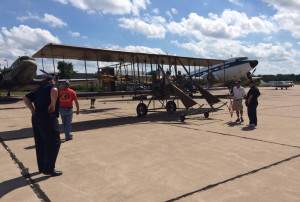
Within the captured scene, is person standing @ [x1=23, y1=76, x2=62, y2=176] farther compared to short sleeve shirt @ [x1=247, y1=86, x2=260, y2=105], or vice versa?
short sleeve shirt @ [x1=247, y1=86, x2=260, y2=105]

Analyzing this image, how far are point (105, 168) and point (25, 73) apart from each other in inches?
948

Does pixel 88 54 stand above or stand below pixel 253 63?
below

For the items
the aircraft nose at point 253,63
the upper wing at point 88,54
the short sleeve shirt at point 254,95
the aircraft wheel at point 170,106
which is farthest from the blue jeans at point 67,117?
the aircraft nose at point 253,63

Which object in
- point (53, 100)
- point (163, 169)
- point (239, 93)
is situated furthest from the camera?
point (239, 93)

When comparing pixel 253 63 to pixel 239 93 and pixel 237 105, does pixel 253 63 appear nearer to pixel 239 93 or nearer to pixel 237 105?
pixel 239 93

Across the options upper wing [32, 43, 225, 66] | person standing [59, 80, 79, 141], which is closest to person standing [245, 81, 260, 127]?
upper wing [32, 43, 225, 66]

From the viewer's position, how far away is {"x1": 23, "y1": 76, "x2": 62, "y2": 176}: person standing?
3.95 metres

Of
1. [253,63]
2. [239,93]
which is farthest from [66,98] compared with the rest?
[253,63]

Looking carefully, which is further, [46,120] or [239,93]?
[239,93]

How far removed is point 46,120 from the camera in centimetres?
397

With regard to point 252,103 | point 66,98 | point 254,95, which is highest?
point 66,98

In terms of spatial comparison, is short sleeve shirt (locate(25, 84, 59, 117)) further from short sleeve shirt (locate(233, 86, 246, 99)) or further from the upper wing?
short sleeve shirt (locate(233, 86, 246, 99))

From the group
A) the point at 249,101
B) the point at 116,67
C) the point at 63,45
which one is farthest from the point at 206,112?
the point at 63,45

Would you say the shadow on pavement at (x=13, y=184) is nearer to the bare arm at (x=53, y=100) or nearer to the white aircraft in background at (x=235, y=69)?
the bare arm at (x=53, y=100)
